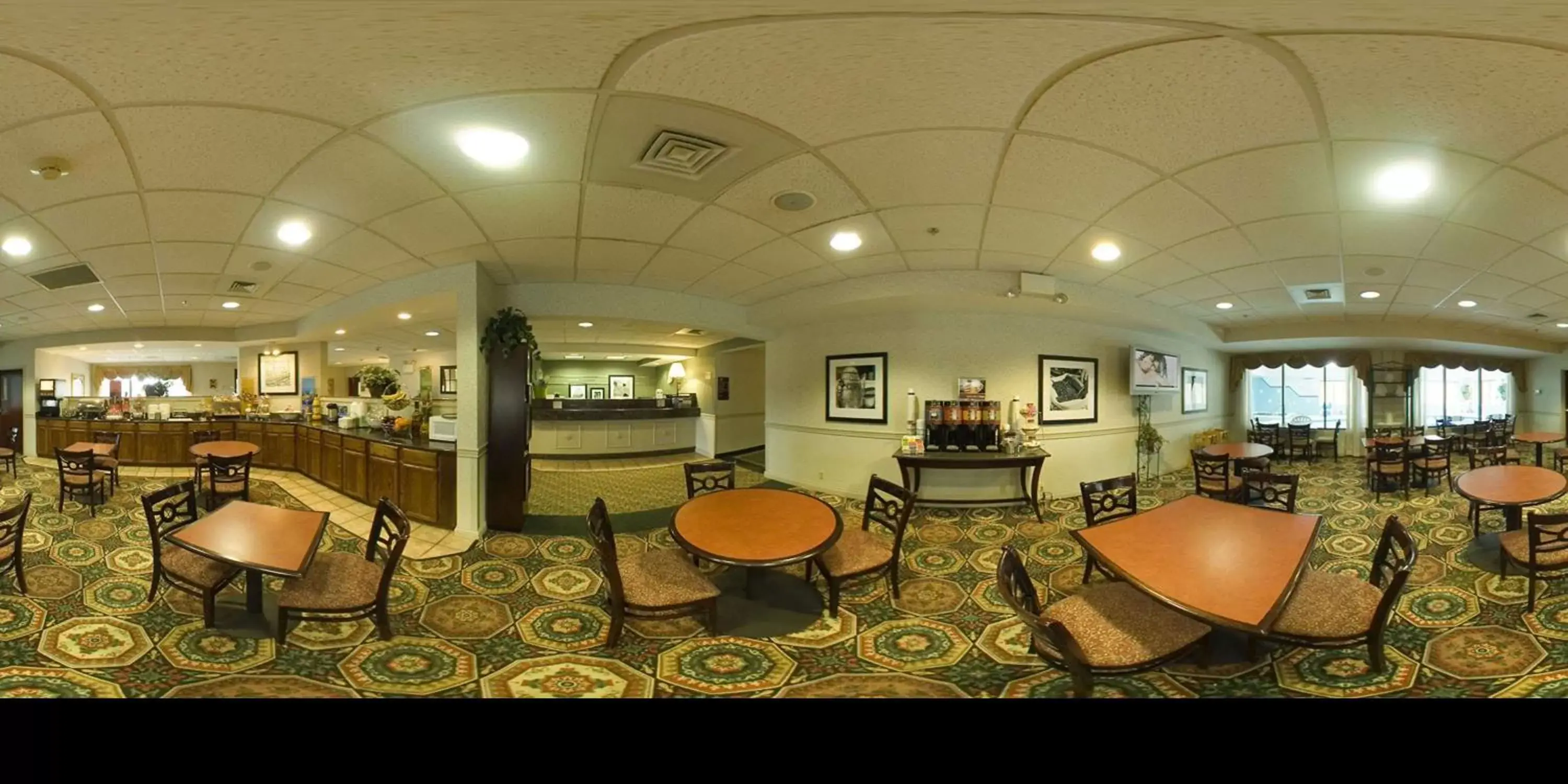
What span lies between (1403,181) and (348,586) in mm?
2927

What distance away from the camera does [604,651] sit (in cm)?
103

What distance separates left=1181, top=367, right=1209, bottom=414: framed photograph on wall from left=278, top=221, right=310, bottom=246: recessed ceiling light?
3314 mm

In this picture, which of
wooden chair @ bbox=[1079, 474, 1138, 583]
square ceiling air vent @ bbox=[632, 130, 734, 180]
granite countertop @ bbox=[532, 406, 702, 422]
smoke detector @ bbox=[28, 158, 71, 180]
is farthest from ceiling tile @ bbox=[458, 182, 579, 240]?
wooden chair @ bbox=[1079, 474, 1138, 583]

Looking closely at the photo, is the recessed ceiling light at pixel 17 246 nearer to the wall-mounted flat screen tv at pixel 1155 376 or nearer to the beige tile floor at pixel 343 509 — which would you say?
the beige tile floor at pixel 343 509

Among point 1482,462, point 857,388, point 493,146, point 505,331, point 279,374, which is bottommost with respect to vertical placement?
point 1482,462

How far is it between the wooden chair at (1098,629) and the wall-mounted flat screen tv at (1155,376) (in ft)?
2.50

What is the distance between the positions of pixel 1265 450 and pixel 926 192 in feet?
4.42

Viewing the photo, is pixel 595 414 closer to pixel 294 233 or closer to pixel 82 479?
pixel 294 233

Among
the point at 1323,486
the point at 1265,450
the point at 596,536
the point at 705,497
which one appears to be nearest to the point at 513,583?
the point at 596,536

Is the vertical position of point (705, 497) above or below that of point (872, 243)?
below

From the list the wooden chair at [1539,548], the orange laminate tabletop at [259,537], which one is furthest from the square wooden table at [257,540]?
the wooden chair at [1539,548]

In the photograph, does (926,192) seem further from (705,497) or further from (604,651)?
(604,651)

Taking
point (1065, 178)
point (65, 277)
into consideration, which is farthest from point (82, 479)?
point (1065, 178)

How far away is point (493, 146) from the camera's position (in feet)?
3.94
